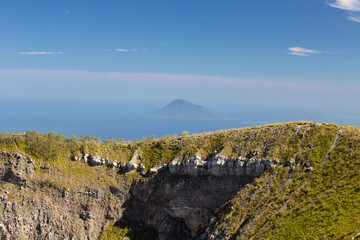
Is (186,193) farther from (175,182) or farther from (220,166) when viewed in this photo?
(220,166)

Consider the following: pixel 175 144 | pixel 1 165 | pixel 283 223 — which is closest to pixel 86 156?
pixel 1 165

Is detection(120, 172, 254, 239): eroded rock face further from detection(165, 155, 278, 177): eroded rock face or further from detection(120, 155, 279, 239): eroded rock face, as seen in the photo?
detection(165, 155, 278, 177): eroded rock face

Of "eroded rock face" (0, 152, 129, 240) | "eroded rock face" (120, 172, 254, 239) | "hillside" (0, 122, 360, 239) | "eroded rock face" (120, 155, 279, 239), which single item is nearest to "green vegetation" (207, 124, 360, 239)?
"hillside" (0, 122, 360, 239)

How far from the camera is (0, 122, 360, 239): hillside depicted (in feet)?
107

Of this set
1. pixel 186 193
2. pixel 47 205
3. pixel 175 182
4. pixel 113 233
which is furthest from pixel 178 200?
pixel 47 205

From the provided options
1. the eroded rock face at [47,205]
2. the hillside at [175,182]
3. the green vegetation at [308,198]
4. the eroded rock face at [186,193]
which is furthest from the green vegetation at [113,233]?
the green vegetation at [308,198]

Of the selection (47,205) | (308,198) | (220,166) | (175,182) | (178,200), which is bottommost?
(47,205)

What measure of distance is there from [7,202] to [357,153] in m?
46.7

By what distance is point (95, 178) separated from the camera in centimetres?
4247

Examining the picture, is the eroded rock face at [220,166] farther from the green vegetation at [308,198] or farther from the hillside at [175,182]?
the green vegetation at [308,198]

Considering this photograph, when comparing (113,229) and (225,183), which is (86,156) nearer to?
(113,229)

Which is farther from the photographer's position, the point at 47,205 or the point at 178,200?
the point at 178,200

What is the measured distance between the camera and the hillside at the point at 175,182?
32594 mm

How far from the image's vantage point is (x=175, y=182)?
41.3m
